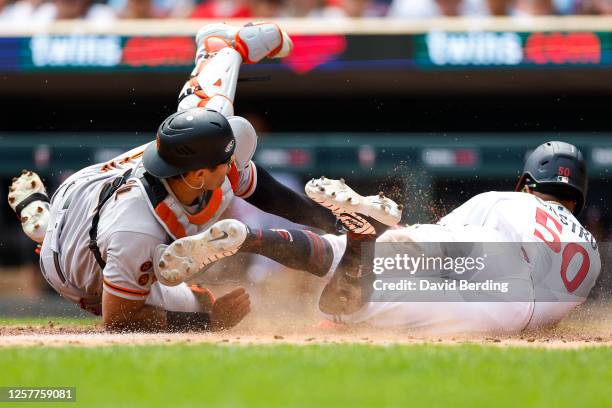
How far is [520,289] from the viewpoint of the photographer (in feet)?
17.1

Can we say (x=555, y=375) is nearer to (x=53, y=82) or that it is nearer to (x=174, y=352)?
(x=174, y=352)

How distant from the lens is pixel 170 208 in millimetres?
4984

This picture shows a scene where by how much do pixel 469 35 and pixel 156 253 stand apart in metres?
5.20

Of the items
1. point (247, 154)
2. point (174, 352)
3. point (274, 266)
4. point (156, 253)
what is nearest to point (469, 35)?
point (274, 266)

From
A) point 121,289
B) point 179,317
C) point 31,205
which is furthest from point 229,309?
point 31,205

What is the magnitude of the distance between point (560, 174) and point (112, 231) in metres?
2.37

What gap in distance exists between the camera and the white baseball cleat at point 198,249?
469 cm

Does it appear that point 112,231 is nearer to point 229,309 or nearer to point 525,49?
point 229,309

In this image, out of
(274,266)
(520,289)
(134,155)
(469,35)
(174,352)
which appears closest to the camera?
(174,352)

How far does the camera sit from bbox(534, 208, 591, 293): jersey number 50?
17.1 feet

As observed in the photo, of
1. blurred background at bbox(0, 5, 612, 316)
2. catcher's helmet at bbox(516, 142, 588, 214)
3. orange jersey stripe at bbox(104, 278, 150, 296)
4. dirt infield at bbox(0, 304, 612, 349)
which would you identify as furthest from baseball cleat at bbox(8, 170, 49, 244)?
catcher's helmet at bbox(516, 142, 588, 214)

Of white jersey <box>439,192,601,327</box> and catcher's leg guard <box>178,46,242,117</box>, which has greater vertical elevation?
catcher's leg guard <box>178,46,242,117</box>

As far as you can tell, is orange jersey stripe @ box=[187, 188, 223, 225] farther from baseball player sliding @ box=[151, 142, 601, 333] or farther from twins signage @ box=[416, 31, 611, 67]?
twins signage @ box=[416, 31, 611, 67]

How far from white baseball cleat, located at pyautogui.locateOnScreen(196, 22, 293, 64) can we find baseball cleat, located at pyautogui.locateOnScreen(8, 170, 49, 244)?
129cm
